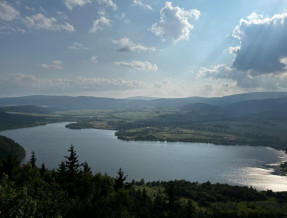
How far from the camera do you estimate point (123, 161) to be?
143625mm

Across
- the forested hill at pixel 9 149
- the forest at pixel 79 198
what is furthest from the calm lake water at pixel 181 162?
the forest at pixel 79 198

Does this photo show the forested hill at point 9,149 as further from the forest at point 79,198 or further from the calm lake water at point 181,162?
the forest at point 79,198

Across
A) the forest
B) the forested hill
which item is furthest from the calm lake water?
the forest

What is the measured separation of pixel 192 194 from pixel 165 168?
38.4 metres

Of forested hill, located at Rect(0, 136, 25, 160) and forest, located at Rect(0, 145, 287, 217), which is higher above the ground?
forest, located at Rect(0, 145, 287, 217)

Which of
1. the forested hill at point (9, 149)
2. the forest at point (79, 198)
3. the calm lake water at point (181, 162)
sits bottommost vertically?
the calm lake water at point (181, 162)

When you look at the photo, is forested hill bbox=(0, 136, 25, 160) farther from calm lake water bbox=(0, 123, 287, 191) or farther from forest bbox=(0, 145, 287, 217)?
forest bbox=(0, 145, 287, 217)

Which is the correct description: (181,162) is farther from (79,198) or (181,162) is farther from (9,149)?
(79,198)

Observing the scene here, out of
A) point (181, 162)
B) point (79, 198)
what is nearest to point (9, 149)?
point (181, 162)

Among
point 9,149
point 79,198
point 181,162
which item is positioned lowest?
point 181,162

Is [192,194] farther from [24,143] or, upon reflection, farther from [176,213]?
[24,143]

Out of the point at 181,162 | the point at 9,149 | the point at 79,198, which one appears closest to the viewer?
the point at 79,198

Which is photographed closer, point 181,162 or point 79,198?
point 79,198

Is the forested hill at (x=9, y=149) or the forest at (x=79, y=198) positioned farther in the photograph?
the forested hill at (x=9, y=149)
